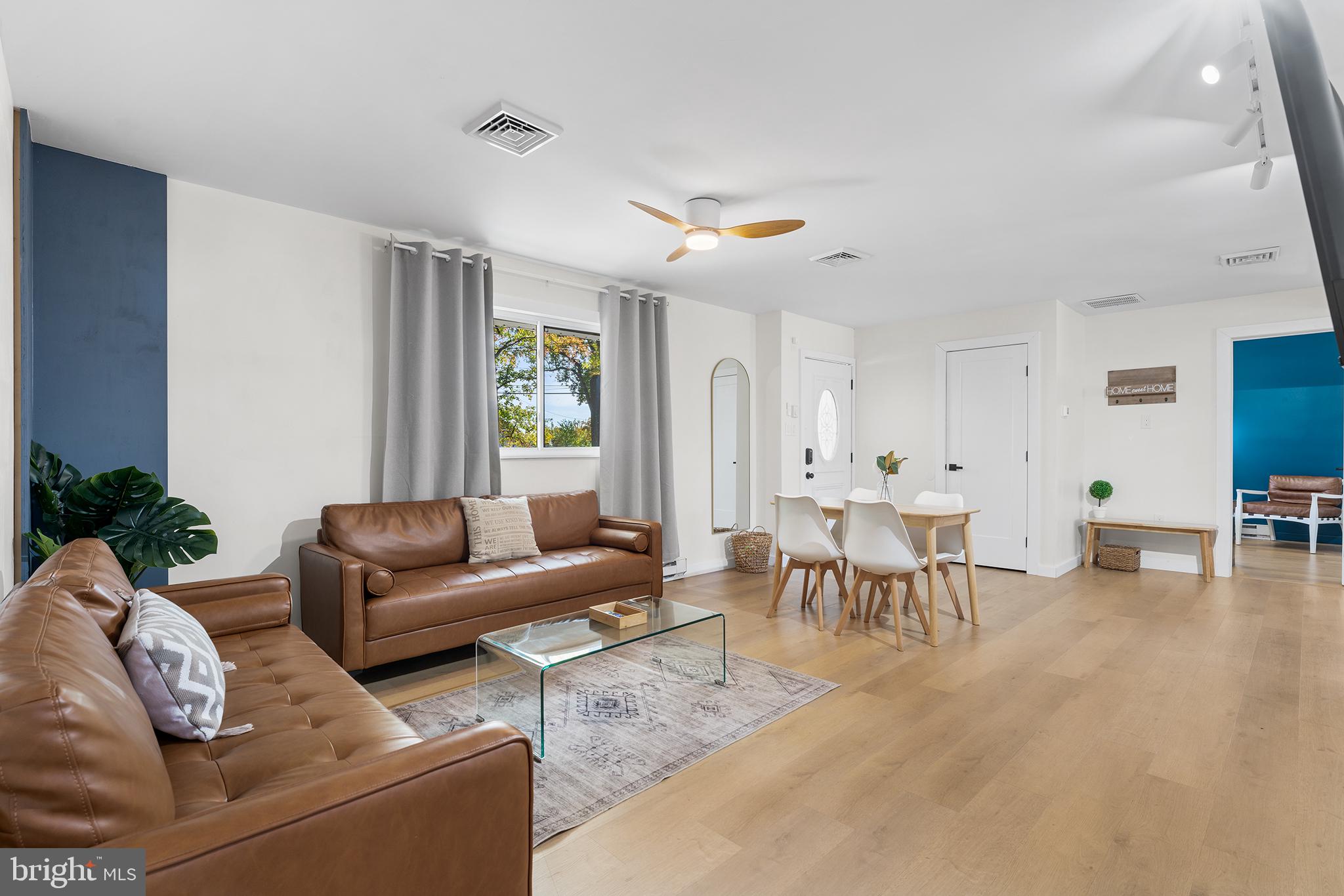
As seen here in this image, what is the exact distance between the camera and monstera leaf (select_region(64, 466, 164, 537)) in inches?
101

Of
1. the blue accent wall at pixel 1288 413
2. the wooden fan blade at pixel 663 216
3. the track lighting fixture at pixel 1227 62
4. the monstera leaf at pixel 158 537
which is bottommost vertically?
the monstera leaf at pixel 158 537

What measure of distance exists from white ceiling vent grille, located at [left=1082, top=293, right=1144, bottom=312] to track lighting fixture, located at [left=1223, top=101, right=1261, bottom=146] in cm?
337

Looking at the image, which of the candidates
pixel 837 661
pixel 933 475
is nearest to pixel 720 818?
pixel 837 661

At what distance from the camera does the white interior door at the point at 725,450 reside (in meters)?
5.99

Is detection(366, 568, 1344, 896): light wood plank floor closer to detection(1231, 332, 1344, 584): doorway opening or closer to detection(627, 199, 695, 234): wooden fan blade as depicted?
detection(627, 199, 695, 234): wooden fan blade

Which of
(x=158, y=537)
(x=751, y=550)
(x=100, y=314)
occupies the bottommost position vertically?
(x=751, y=550)

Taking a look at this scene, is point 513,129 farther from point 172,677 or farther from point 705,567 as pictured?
point 705,567

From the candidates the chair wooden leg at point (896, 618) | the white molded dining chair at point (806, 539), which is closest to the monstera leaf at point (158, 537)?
the white molded dining chair at point (806, 539)

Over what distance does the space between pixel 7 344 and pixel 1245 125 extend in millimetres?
4419

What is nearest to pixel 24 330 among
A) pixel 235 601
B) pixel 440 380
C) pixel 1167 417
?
pixel 235 601

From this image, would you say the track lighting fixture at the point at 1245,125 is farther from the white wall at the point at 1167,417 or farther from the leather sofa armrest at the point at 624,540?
the white wall at the point at 1167,417

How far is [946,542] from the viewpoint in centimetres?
447

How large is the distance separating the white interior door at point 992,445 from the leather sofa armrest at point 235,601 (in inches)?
206

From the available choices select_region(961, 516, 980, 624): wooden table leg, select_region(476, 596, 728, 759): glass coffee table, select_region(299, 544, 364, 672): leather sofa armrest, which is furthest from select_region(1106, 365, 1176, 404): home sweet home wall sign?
select_region(299, 544, 364, 672): leather sofa armrest
